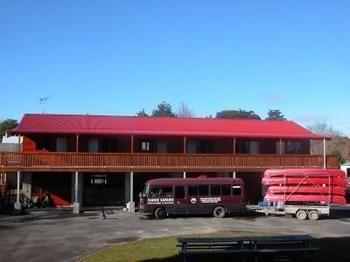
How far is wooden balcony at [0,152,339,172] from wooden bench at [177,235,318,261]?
27826 millimetres

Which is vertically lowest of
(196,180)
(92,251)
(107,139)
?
(92,251)

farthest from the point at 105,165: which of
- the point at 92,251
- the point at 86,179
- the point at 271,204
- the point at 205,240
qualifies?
the point at 205,240

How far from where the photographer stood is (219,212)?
37.4 metres

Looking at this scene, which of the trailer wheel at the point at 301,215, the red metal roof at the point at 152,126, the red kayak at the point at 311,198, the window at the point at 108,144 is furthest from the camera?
the window at the point at 108,144

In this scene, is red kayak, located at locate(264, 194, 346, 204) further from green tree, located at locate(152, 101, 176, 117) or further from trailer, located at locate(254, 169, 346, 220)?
green tree, located at locate(152, 101, 176, 117)

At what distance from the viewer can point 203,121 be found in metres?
53.1

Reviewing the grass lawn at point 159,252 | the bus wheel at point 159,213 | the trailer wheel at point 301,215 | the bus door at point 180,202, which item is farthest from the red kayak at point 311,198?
the grass lawn at point 159,252

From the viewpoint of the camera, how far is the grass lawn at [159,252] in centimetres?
1748

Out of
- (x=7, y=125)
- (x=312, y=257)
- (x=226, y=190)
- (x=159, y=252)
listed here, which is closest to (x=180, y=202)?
(x=226, y=190)

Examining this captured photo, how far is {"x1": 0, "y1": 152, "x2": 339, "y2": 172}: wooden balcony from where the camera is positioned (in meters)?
43.3

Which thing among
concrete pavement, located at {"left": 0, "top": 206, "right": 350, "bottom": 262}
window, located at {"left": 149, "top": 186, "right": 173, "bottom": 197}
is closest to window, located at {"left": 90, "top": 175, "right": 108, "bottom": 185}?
concrete pavement, located at {"left": 0, "top": 206, "right": 350, "bottom": 262}

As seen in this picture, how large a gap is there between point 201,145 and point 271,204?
43.1 feet

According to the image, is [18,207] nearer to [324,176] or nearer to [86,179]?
[86,179]

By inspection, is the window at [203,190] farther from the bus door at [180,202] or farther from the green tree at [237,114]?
the green tree at [237,114]
